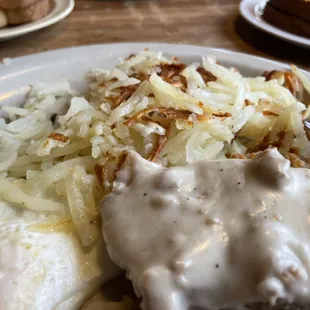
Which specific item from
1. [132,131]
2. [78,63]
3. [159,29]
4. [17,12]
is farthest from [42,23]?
[132,131]

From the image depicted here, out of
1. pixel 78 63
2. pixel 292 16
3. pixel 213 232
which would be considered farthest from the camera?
pixel 292 16

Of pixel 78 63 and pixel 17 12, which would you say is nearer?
pixel 78 63

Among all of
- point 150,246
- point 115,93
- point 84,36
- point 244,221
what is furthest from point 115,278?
point 84,36

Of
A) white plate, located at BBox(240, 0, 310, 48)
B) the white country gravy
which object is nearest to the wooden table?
white plate, located at BBox(240, 0, 310, 48)

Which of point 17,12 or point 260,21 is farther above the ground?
point 17,12

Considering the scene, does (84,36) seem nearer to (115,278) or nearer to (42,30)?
(42,30)

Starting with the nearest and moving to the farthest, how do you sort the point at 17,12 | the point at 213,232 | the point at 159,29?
the point at 213,232, the point at 17,12, the point at 159,29

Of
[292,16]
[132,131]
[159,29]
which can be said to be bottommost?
[159,29]

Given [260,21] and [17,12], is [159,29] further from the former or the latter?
[17,12]

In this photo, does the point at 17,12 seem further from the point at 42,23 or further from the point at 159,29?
the point at 159,29
